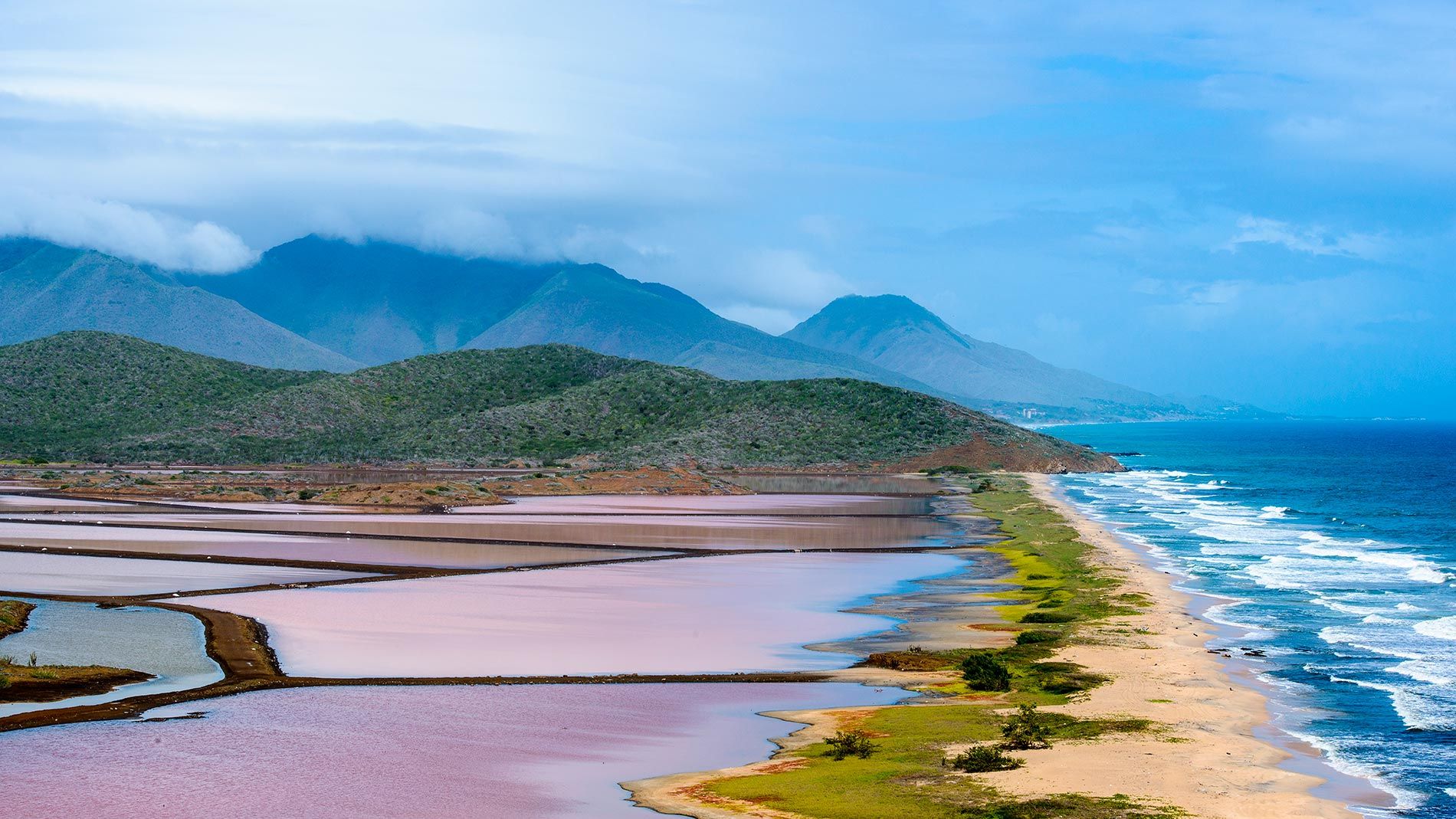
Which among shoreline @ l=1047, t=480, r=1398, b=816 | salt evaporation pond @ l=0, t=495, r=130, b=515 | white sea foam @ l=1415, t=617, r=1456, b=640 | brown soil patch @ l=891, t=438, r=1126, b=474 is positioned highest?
brown soil patch @ l=891, t=438, r=1126, b=474

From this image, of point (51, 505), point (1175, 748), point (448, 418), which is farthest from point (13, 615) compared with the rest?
point (448, 418)

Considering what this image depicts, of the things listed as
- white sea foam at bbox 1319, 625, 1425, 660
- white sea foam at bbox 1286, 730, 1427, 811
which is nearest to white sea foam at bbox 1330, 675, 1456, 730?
white sea foam at bbox 1286, 730, 1427, 811

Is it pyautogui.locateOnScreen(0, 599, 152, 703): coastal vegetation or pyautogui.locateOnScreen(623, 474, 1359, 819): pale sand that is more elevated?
pyautogui.locateOnScreen(623, 474, 1359, 819): pale sand

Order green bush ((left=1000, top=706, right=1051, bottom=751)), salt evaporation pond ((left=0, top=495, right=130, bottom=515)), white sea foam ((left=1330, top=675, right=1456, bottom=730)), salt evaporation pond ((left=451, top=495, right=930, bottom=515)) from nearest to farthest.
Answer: green bush ((left=1000, top=706, right=1051, bottom=751))
white sea foam ((left=1330, top=675, right=1456, bottom=730))
salt evaporation pond ((left=0, top=495, right=130, bottom=515))
salt evaporation pond ((left=451, top=495, right=930, bottom=515))

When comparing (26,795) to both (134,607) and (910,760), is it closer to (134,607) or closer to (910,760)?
(910,760)

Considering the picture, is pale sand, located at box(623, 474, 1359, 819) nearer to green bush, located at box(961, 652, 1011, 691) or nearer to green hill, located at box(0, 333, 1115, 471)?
green bush, located at box(961, 652, 1011, 691)

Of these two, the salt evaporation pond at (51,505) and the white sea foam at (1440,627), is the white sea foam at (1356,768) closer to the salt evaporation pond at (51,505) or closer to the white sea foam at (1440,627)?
the white sea foam at (1440,627)
